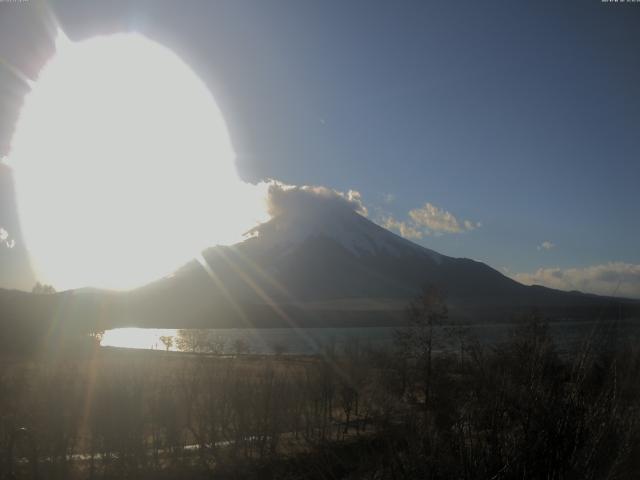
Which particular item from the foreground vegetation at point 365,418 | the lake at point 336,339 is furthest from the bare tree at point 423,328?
the lake at point 336,339

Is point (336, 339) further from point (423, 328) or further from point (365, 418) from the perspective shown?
point (365, 418)

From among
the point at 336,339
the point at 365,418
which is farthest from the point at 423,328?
the point at 336,339

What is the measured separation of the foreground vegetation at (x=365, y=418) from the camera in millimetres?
3609

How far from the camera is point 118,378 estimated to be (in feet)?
78.2

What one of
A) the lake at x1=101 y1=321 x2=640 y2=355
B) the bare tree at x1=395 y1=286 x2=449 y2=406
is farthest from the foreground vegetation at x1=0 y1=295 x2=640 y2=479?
the lake at x1=101 y1=321 x2=640 y2=355

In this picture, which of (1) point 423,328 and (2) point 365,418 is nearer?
(2) point 365,418

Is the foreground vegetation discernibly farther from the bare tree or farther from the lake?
the lake

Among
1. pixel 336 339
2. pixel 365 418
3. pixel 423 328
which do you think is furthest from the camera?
pixel 336 339

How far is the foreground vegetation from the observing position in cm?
361

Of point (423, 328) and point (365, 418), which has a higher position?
point (423, 328)

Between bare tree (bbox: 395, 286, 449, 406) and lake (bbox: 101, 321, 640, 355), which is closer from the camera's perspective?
lake (bbox: 101, 321, 640, 355)

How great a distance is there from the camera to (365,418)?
25.1 m

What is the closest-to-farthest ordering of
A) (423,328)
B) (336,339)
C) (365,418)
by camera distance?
(365,418) → (423,328) → (336,339)

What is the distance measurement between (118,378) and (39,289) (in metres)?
130
